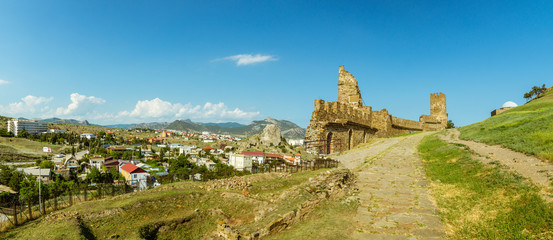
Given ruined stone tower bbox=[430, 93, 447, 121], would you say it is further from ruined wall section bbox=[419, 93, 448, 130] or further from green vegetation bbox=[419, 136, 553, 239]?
green vegetation bbox=[419, 136, 553, 239]

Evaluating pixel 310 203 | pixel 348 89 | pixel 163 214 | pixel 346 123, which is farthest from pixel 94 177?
pixel 310 203

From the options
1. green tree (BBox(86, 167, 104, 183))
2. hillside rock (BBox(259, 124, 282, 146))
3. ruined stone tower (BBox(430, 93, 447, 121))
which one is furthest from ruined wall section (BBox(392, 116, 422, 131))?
hillside rock (BBox(259, 124, 282, 146))

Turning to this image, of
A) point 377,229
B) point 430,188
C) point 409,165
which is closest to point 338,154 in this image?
point 409,165

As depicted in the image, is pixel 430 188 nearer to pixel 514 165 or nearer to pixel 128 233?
pixel 514 165

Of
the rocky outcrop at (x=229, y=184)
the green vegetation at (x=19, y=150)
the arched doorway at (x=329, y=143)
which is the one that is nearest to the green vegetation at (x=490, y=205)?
the rocky outcrop at (x=229, y=184)

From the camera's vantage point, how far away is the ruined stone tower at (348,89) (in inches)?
1003

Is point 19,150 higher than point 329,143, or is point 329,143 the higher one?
point 329,143

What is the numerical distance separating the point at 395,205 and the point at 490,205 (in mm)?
2230

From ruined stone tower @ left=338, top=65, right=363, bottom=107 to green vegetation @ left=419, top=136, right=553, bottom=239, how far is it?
1596cm

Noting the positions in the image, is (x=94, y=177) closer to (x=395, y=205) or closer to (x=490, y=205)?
(x=395, y=205)

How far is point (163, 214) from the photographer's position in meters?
11.4

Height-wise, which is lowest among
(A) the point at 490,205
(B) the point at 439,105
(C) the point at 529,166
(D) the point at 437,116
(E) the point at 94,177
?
(E) the point at 94,177

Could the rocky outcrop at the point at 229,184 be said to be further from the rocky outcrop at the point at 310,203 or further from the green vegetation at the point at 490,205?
the green vegetation at the point at 490,205

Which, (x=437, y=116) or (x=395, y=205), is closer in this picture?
(x=395, y=205)
